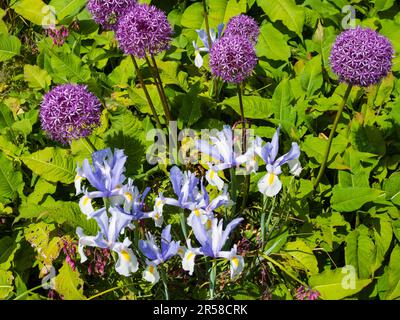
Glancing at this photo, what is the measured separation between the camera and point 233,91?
3.10 m

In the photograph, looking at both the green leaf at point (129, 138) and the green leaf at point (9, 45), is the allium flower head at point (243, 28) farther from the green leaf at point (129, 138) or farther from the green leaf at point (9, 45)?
the green leaf at point (9, 45)

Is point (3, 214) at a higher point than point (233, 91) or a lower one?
lower

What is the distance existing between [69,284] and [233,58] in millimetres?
1135

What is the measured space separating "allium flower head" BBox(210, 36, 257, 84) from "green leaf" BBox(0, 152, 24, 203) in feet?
3.68

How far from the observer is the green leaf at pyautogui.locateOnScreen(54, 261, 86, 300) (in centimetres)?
211

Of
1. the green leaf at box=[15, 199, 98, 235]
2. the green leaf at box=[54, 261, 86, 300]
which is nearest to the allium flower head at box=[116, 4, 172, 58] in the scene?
the green leaf at box=[15, 199, 98, 235]

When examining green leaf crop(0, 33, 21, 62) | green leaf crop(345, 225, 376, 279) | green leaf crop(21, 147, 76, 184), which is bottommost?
green leaf crop(345, 225, 376, 279)

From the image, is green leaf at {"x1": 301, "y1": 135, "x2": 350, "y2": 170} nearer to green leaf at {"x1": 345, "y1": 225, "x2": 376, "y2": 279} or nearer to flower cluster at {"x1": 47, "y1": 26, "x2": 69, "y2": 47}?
green leaf at {"x1": 345, "y1": 225, "x2": 376, "y2": 279}

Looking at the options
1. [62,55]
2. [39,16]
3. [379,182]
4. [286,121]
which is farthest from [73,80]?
[379,182]

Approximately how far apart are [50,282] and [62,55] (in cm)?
138

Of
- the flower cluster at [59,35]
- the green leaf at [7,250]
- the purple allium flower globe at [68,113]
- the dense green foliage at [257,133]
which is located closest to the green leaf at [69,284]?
the dense green foliage at [257,133]

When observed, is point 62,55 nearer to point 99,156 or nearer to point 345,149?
point 99,156

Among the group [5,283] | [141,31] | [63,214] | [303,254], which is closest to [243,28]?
[141,31]

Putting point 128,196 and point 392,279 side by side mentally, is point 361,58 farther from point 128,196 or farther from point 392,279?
point 128,196
